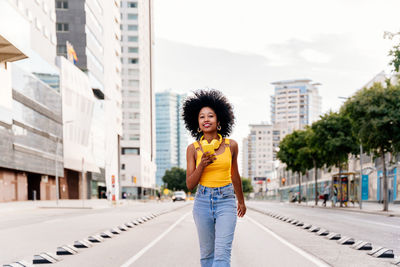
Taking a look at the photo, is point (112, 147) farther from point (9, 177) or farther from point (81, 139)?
point (9, 177)

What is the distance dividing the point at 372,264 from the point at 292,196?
59688 mm

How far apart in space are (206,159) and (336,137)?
3683cm

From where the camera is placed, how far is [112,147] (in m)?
93.9

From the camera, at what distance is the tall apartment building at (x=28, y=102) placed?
3991 centimetres

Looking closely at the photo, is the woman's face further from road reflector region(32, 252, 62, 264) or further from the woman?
road reflector region(32, 252, 62, 264)

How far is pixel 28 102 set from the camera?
51.3 meters

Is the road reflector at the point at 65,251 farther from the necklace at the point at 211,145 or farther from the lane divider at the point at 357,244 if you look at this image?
the necklace at the point at 211,145

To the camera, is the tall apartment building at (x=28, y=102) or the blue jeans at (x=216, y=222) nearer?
the blue jeans at (x=216, y=222)

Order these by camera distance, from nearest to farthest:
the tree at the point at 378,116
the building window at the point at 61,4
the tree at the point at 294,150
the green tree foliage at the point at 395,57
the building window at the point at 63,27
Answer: the green tree foliage at the point at 395,57, the tree at the point at 378,116, the tree at the point at 294,150, the building window at the point at 63,27, the building window at the point at 61,4

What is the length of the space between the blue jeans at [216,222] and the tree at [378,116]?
25.4 metres

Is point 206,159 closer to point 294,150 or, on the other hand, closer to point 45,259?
point 45,259

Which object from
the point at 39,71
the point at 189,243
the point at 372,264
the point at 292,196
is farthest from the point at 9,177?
the point at 372,264

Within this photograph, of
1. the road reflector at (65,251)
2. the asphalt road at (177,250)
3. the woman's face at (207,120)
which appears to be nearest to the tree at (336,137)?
the asphalt road at (177,250)

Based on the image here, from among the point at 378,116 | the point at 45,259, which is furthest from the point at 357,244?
the point at 378,116
